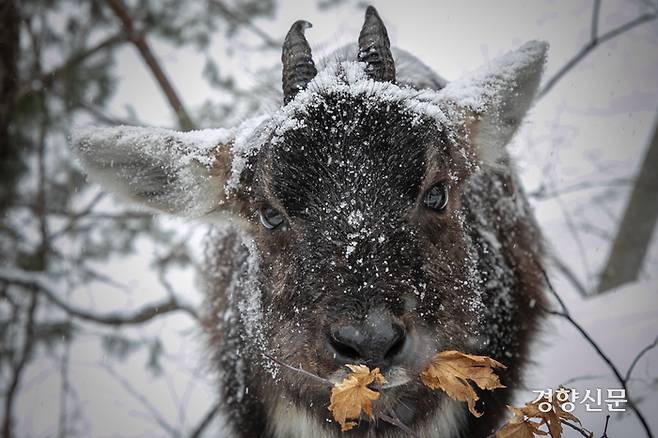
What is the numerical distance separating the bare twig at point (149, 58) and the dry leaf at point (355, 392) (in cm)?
468

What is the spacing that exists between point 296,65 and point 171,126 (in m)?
4.16

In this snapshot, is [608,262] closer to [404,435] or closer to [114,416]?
[404,435]

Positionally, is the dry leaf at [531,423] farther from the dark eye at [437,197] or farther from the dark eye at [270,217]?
the dark eye at [270,217]

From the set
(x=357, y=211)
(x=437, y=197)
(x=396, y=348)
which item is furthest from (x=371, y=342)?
(x=437, y=197)

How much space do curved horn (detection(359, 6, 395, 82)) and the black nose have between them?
1.46 meters

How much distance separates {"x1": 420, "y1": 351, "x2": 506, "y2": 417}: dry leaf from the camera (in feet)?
7.89

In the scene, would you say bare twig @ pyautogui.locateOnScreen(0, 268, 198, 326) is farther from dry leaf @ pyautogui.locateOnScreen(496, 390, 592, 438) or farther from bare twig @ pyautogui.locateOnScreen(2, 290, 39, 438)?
dry leaf @ pyautogui.locateOnScreen(496, 390, 592, 438)

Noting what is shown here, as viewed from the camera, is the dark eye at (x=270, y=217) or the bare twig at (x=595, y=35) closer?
the dark eye at (x=270, y=217)

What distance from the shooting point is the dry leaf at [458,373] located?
94.7 inches

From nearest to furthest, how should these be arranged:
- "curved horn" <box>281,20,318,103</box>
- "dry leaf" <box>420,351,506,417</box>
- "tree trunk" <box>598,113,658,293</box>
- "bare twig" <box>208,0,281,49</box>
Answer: "dry leaf" <box>420,351,506,417</box> < "curved horn" <box>281,20,318,103</box> < "tree trunk" <box>598,113,658,293</box> < "bare twig" <box>208,0,281,49</box>

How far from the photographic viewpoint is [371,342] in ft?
7.18

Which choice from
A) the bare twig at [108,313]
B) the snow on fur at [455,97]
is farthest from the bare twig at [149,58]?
the snow on fur at [455,97]

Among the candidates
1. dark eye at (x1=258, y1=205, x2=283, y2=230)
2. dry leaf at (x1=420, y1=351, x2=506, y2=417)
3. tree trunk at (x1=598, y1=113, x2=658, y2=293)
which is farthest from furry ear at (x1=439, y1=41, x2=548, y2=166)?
tree trunk at (x1=598, y1=113, x2=658, y2=293)

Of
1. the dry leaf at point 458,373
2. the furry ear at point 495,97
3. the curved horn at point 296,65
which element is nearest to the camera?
the dry leaf at point 458,373
